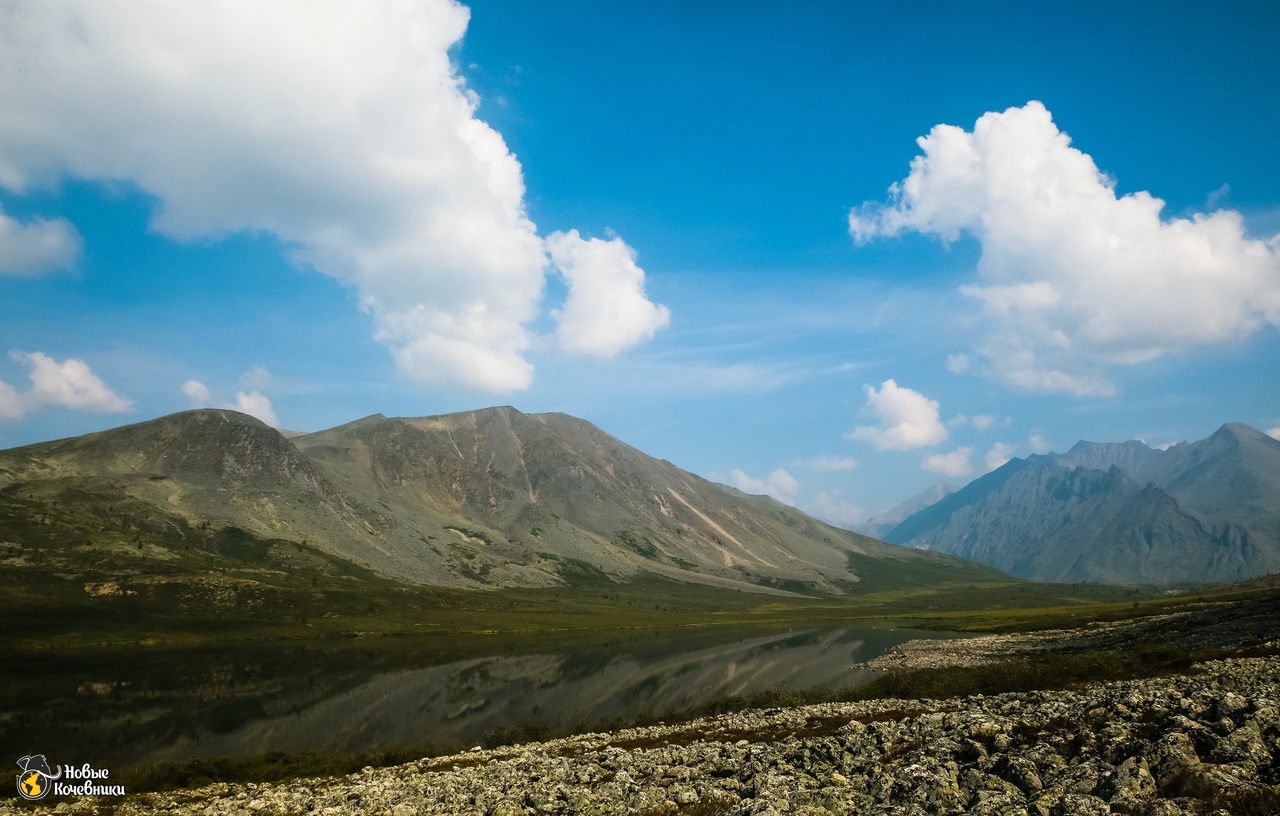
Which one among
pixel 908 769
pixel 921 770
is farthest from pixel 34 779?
pixel 921 770

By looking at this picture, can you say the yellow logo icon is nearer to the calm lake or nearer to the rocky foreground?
the rocky foreground

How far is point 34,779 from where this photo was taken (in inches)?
1563

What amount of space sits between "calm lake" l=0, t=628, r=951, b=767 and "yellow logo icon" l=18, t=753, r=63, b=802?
5.95m

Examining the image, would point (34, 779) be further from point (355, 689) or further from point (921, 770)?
point (921, 770)

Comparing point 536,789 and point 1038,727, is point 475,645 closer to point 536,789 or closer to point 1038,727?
point 536,789

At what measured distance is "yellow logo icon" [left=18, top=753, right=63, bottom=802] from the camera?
38.0 m

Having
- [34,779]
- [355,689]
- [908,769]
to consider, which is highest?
[908,769]

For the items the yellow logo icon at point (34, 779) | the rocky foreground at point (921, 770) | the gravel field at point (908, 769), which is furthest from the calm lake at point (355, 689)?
the rocky foreground at point (921, 770)

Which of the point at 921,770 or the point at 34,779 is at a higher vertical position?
the point at 921,770

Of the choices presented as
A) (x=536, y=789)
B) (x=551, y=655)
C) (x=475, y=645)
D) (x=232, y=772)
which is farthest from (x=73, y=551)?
(x=536, y=789)

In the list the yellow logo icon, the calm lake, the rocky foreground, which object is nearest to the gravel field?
the rocky foreground

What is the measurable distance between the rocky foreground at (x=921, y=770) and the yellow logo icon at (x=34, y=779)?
407 centimetres

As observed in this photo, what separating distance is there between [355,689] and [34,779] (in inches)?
1834

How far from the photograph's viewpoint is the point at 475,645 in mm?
136375
